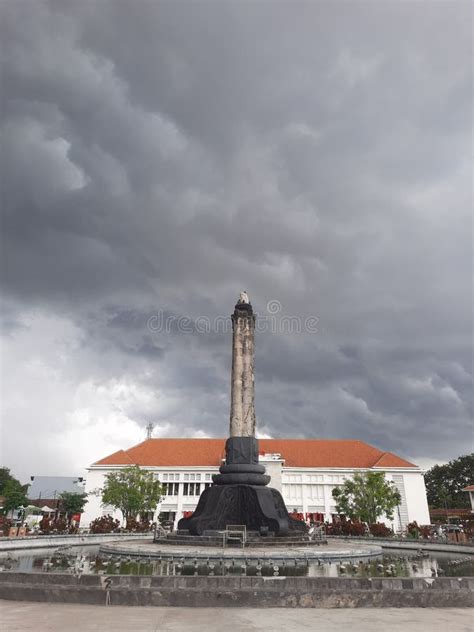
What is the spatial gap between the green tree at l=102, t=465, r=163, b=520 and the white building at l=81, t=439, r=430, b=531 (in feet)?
45.9

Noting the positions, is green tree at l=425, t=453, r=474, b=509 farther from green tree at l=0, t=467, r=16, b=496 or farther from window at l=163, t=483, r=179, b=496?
green tree at l=0, t=467, r=16, b=496

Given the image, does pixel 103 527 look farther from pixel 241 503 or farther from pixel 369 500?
pixel 369 500

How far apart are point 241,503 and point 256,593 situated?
1410cm

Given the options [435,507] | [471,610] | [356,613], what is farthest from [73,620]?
[435,507]

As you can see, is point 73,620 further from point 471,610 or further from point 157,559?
point 157,559

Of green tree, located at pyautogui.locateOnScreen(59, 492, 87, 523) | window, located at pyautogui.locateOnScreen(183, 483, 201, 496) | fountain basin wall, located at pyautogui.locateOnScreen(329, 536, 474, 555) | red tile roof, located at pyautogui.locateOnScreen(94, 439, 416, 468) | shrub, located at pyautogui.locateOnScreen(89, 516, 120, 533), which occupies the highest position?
red tile roof, located at pyautogui.locateOnScreen(94, 439, 416, 468)

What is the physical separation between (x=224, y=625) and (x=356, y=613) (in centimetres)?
238

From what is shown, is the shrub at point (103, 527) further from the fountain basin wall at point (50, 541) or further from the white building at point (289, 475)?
the white building at point (289, 475)

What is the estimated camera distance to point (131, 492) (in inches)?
1667

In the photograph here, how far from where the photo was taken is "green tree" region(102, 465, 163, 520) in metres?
42.2

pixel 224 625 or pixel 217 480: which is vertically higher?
pixel 217 480

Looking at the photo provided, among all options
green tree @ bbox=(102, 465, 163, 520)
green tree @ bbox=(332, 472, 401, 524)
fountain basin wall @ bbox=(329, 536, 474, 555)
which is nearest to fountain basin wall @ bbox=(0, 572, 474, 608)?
fountain basin wall @ bbox=(329, 536, 474, 555)

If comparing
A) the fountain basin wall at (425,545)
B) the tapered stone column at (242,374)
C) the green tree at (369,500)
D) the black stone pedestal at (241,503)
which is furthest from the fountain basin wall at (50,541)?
the green tree at (369,500)

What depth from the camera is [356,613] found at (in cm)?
722
